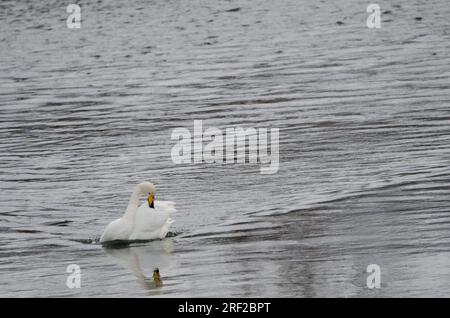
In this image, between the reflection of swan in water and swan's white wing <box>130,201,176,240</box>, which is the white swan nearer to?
swan's white wing <box>130,201,176,240</box>

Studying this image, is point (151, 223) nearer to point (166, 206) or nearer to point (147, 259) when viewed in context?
point (166, 206)

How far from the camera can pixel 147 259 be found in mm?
12688

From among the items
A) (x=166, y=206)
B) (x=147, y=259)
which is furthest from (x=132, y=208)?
(x=147, y=259)

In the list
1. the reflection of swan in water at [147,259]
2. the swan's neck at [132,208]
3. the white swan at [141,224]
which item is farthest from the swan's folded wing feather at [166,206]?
the reflection of swan in water at [147,259]

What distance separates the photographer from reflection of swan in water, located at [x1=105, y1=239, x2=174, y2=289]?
38.4 feet

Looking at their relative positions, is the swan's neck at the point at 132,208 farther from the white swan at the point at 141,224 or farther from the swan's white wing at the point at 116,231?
the swan's white wing at the point at 116,231

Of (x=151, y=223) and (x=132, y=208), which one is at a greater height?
(x=132, y=208)

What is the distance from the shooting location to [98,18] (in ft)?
111

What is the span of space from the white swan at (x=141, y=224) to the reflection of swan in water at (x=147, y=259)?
0.42 feet

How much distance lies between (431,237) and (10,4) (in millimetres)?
26384

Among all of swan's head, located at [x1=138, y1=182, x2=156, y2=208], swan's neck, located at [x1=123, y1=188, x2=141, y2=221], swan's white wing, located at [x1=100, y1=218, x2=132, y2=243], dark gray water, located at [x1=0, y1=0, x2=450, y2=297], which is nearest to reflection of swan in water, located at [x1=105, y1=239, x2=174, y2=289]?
dark gray water, located at [x1=0, y1=0, x2=450, y2=297]

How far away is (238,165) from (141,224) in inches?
138

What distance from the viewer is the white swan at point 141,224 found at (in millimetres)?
13438
